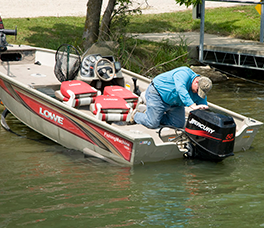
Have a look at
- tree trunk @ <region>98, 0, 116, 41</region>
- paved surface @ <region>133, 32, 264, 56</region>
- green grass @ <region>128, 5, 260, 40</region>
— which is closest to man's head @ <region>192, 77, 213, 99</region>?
tree trunk @ <region>98, 0, 116, 41</region>

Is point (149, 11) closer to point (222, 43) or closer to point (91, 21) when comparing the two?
point (222, 43)

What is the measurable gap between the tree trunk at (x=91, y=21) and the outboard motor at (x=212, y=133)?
7433 millimetres

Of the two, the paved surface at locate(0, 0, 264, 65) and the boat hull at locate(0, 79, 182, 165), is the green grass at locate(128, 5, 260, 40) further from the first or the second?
the boat hull at locate(0, 79, 182, 165)

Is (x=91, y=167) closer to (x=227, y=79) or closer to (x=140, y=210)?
(x=140, y=210)

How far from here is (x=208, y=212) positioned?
3805 millimetres

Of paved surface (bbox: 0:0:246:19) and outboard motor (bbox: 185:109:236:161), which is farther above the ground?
paved surface (bbox: 0:0:246:19)

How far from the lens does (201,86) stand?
504 cm

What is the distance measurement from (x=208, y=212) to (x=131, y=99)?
297 cm

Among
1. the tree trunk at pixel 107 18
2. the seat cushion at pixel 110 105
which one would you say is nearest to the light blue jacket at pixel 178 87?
the seat cushion at pixel 110 105

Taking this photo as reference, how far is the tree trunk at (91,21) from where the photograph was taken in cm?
1174

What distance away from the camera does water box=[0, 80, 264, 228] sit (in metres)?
3.67

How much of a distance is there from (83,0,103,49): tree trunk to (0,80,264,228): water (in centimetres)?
654

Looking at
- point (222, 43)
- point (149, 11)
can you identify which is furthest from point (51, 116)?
point (149, 11)

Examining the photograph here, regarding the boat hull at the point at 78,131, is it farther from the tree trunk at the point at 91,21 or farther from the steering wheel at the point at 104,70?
the tree trunk at the point at 91,21
